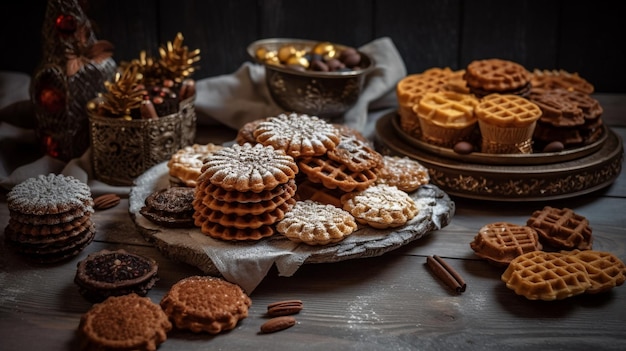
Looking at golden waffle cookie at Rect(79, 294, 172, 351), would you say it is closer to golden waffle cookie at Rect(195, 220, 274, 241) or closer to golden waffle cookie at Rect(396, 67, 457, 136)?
golden waffle cookie at Rect(195, 220, 274, 241)

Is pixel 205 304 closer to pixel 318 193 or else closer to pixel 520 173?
pixel 318 193

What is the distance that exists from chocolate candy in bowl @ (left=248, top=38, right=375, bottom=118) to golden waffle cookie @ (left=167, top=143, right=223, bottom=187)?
1.43 ft

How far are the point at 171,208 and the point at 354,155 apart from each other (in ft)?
1.54

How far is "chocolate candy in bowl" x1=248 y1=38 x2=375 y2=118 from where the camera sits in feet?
8.29

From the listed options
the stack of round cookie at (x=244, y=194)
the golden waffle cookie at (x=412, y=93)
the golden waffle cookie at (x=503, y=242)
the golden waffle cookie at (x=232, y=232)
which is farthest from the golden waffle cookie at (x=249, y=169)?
the golden waffle cookie at (x=412, y=93)

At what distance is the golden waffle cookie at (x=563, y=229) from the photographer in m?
1.96

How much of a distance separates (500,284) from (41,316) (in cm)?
100

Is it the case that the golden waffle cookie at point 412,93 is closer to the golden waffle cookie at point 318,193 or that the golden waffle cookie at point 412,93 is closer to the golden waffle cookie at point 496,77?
the golden waffle cookie at point 496,77

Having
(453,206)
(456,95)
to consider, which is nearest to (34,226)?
(453,206)

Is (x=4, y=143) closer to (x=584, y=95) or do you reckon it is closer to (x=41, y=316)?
(x=41, y=316)

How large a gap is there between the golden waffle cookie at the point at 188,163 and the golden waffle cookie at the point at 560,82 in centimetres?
107

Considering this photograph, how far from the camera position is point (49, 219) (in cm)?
184

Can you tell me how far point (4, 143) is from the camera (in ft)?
8.14

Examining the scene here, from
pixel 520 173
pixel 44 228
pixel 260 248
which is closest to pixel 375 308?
pixel 260 248
